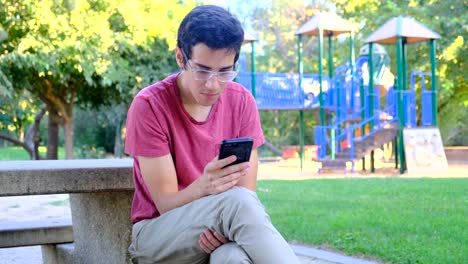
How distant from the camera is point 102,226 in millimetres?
3678

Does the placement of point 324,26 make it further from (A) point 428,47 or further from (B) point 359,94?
(A) point 428,47

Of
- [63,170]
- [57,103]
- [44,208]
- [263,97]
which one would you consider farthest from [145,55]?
[63,170]

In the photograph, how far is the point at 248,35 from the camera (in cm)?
1948

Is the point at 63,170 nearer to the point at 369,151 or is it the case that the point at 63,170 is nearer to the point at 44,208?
the point at 44,208

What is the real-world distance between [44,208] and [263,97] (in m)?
10.1

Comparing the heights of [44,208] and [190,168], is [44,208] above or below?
below

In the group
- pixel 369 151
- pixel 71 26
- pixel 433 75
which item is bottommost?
pixel 369 151

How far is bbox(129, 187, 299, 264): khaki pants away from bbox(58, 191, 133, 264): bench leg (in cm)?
82

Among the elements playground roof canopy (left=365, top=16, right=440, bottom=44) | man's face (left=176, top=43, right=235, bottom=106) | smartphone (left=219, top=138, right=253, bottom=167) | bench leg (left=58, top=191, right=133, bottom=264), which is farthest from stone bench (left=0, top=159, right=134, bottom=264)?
playground roof canopy (left=365, top=16, right=440, bottom=44)

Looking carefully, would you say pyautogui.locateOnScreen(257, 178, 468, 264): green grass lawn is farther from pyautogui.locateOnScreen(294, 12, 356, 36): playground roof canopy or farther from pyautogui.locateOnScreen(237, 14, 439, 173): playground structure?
pyautogui.locateOnScreen(294, 12, 356, 36): playground roof canopy

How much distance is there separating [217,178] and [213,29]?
0.50m

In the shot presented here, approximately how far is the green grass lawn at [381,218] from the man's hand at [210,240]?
10.0 feet

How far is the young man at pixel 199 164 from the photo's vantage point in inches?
94.7

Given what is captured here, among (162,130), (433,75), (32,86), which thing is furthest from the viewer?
(32,86)
